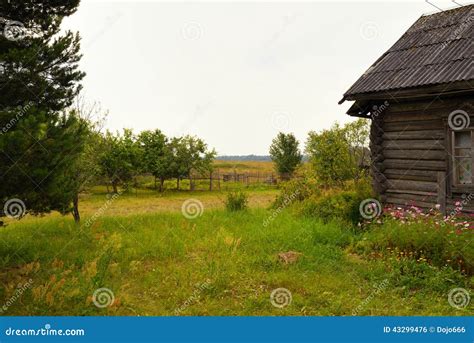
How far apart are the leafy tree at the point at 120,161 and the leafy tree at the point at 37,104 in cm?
1487

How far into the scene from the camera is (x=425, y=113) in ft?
31.1

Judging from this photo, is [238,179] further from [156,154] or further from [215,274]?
[215,274]

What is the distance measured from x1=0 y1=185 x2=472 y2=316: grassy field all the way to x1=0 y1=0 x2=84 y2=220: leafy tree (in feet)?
4.89

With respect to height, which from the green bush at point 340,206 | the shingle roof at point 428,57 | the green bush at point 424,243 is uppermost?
the shingle roof at point 428,57

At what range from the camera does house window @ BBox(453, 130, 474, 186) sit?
8.87m

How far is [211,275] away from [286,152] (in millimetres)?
32189

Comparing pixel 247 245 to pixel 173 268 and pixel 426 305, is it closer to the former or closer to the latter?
pixel 173 268

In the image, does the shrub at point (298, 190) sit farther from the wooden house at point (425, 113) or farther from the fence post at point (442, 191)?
the fence post at point (442, 191)

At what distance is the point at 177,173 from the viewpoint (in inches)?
1259

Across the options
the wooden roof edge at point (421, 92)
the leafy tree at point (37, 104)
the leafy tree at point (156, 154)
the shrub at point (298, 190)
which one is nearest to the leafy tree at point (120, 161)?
the leafy tree at point (156, 154)

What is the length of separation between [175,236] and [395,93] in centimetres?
666

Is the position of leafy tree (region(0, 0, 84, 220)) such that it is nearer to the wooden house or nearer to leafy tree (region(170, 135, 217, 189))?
the wooden house

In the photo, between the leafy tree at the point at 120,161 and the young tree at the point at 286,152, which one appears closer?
the leafy tree at the point at 120,161

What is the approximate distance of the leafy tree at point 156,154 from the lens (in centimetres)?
3091
